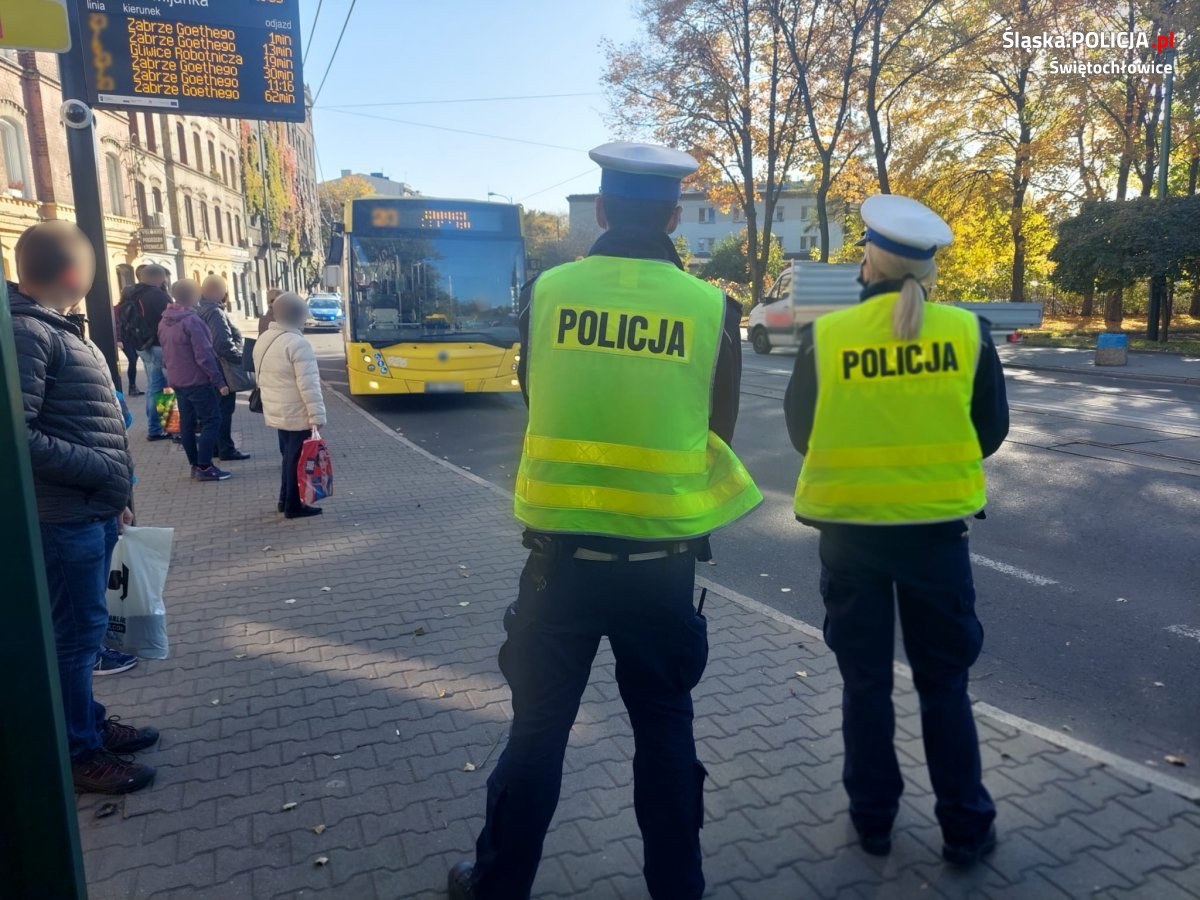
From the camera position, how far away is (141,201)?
38188 millimetres

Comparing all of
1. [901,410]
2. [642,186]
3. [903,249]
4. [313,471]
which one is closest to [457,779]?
[901,410]

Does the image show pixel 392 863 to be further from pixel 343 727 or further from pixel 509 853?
pixel 343 727

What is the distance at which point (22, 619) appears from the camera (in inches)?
70.9

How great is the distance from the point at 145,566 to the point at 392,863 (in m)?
1.78

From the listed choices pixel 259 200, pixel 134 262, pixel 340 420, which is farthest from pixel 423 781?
pixel 259 200

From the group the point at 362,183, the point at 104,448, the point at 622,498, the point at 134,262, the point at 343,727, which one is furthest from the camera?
the point at 362,183

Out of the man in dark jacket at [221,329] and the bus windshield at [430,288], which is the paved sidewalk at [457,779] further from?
the bus windshield at [430,288]

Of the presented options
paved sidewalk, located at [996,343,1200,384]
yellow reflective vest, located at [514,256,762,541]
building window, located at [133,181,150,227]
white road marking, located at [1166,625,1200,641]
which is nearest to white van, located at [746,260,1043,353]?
paved sidewalk, located at [996,343,1200,384]

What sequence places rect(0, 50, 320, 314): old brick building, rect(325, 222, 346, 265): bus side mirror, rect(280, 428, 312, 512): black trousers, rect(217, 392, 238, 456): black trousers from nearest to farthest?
rect(280, 428, 312, 512): black trousers → rect(217, 392, 238, 456): black trousers → rect(325, 222, 346, 265): bus side mirror → rect(0, 50, 320, 314): old brick building

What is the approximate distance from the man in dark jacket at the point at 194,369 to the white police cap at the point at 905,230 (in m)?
6.99

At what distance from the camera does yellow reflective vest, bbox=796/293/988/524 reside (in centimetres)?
249

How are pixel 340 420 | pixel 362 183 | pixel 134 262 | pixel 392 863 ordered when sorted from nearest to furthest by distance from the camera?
pixel 392 863
pixel 340 420
pixel 134 262
pixel 362 183

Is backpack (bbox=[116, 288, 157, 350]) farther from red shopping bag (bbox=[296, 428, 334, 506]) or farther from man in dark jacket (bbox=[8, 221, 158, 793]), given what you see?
man in dark jacket (bbox=[8, 221, 158, 793])

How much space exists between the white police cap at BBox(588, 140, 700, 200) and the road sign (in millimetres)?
1266
